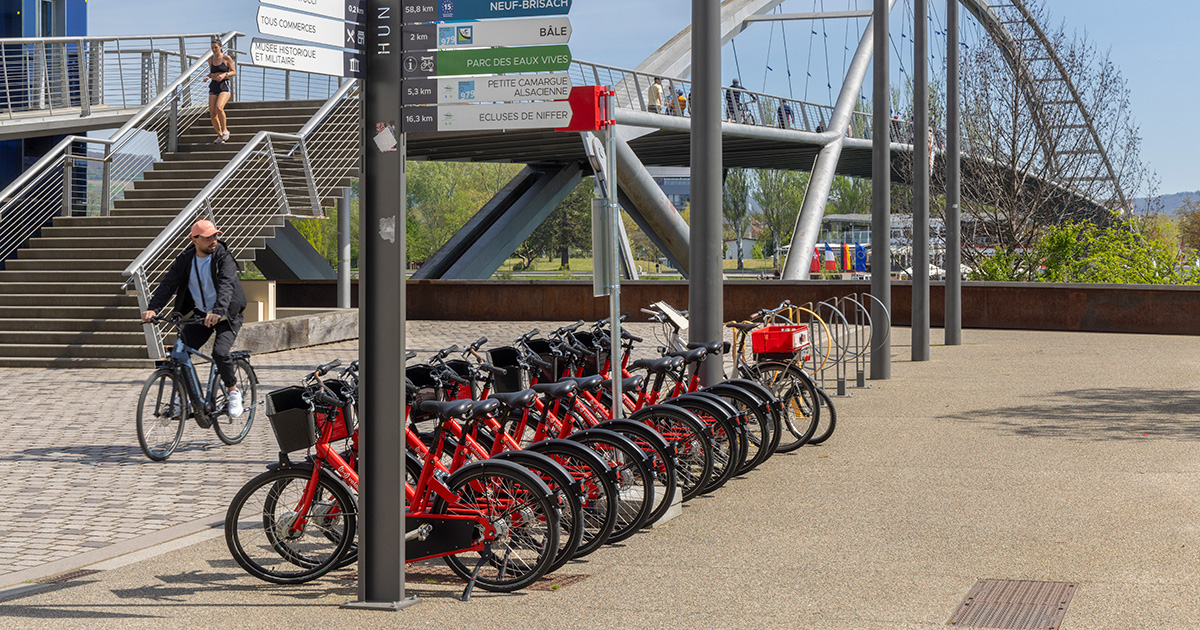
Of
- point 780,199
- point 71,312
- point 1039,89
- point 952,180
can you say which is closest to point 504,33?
point 71,312

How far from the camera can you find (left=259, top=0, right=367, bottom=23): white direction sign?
514 centimetres

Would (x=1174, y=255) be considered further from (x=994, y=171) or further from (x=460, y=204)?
(x=460, y=204)

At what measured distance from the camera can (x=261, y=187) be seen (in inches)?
749

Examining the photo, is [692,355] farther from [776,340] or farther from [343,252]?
[343,252]

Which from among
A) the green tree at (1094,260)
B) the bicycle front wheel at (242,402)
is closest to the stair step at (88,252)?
the bicycle front wheel at (242,402)

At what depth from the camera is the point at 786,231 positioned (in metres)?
83.9

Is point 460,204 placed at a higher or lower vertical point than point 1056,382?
higher

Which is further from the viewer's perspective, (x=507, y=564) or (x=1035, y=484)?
(x=1035, y=484)

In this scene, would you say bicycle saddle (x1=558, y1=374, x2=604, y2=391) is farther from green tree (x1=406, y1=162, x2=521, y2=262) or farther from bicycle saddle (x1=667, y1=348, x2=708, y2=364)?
green tree (x1=406, y1=162, x2=521, y2=262)

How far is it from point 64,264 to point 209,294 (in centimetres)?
919

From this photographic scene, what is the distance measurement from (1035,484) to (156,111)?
16431 mm

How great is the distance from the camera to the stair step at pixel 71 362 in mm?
16016

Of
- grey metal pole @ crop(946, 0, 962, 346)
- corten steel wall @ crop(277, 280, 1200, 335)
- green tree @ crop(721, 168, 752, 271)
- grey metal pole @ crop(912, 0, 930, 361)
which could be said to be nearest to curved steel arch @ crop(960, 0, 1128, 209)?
corten steel wall @ crop(277, 280, 1200, 335)

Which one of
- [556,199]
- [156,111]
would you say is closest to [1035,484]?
[156,111]
